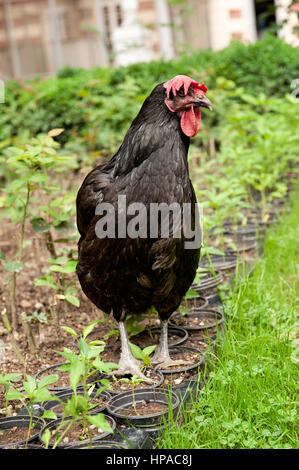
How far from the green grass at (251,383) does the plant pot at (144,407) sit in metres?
0.08

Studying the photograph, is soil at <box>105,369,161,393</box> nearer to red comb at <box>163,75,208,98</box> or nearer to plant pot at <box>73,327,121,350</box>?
plant pot at <box>73,327,121,350</box>

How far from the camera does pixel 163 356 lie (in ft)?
8.95

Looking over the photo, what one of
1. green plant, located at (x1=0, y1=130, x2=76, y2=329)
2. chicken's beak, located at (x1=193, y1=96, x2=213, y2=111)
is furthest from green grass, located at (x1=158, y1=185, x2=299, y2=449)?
green plant, located at (x1=0, y1=130, x2=76, y2=329)

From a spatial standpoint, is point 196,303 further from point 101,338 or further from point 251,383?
point 251,383

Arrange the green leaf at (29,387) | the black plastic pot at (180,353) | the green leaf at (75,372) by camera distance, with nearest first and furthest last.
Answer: the green leaf at (75,372) < the green leaf at (29,387) < the black plastic pot at (180,353)

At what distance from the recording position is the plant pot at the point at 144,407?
2182 mm

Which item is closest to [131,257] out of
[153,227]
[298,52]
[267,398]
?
[153,227]

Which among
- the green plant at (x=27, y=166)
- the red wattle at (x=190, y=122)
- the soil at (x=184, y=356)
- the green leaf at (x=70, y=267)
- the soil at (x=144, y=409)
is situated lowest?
the soil at (x=144, y=409)

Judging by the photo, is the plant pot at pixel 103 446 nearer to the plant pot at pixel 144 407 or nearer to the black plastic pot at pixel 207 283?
the plant pot at pixel 144 407

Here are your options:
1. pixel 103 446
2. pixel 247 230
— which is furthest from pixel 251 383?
pixel 247 230

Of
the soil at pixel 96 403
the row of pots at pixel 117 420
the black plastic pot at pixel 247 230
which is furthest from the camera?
the black plastic pot at pixel 247 230

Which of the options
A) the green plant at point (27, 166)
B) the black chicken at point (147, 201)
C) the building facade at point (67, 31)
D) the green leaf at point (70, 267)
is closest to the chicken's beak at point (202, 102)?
the black chicken at point (147, 201)

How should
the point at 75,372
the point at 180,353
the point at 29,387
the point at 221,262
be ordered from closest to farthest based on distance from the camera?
the point at 75,372
the point at 29,387
the point at 180,353
the point at 221,262

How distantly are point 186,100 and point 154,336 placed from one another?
4.60 ft
